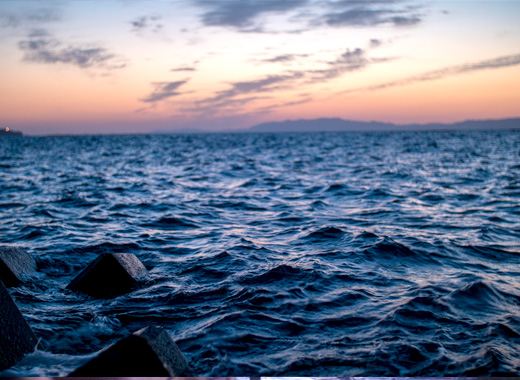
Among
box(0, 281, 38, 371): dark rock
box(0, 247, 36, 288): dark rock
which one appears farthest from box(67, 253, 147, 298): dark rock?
box(0, 281, 38, 371): dark rock

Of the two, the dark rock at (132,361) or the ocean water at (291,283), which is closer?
the dark rock at (132,361)

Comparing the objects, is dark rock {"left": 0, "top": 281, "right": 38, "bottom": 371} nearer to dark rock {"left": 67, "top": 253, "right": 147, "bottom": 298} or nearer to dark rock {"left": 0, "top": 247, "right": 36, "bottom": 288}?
dark rock {"left": 67, "top": 253, "right": 147, "bottom": 298}

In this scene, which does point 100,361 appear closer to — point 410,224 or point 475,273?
point 475,273

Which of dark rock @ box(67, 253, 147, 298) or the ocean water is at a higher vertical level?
dark rock @ box(67, 253, 147, 298)

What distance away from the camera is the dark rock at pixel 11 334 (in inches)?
161

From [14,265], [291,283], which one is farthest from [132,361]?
[14,265]

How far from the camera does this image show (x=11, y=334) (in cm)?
421

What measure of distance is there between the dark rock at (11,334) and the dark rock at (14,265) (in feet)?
8.95

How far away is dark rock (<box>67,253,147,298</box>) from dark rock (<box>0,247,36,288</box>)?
924 mm

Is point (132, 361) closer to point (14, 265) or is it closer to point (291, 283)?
point (291, 283)

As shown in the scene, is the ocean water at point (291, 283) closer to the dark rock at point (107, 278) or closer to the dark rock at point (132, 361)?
the dark rock at point (107, 278)

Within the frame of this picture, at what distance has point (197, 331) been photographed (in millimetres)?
5156

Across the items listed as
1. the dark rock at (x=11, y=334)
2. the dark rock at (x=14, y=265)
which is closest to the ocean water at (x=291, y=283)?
the dark rock at (x=11, y=334)

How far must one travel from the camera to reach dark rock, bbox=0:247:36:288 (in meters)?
6.76
